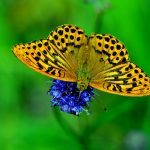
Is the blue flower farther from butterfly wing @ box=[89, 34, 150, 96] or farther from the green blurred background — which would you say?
the green blurred background

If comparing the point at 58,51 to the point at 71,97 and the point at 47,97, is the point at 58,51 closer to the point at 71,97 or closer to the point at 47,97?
the point at 71,97

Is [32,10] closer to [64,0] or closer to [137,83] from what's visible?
[64,0]

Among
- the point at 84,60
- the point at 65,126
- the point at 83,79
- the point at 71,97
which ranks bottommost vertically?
the point at 65,126

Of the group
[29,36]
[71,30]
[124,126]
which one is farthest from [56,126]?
[71,30]

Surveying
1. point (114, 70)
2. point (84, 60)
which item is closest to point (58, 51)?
point (84, 60)

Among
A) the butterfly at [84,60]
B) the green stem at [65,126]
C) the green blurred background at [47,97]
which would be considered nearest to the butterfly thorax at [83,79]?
the butterfly at [84,60]

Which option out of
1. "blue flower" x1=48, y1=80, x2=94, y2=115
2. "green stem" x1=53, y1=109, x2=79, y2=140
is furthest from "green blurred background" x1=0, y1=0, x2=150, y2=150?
"blue flower" x1=48, y1=80, x2=94, y2=115
